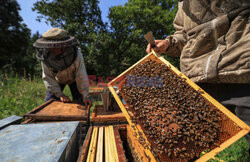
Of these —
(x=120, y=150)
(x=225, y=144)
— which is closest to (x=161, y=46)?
(x=225, y=144)

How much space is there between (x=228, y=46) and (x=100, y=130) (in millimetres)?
2209

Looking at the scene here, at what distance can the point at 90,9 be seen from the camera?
612 inches

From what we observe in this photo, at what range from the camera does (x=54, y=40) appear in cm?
297

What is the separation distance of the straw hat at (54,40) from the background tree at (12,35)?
18156mm

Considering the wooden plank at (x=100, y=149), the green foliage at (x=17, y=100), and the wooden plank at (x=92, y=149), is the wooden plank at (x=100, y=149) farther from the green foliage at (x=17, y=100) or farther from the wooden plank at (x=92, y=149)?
the green foliage at (x=17, y=100)

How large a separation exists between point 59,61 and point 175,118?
296cm

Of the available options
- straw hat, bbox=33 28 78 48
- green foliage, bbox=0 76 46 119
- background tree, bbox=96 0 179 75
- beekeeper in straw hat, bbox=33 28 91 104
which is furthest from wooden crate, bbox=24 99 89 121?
background tree, bbox=96 0 179 75

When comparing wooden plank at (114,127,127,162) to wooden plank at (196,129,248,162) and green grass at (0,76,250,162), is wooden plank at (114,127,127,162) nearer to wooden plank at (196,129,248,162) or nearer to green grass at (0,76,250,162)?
wooden plank at (196,129,248,162)

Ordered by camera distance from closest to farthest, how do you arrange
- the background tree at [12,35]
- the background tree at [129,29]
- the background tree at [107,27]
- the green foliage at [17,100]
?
the green foliage at [17,100] < the background tree at [107,27] < the background tree at [129,29] < the background tree at [12,35]

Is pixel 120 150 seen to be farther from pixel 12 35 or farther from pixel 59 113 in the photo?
pixel 12 35

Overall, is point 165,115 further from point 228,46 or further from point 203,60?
point 228,46

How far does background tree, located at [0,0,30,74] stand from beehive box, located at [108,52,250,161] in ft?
66.9

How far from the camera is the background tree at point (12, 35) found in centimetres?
1780

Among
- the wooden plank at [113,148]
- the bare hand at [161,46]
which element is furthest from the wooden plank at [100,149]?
the bare hand at [161,46]
